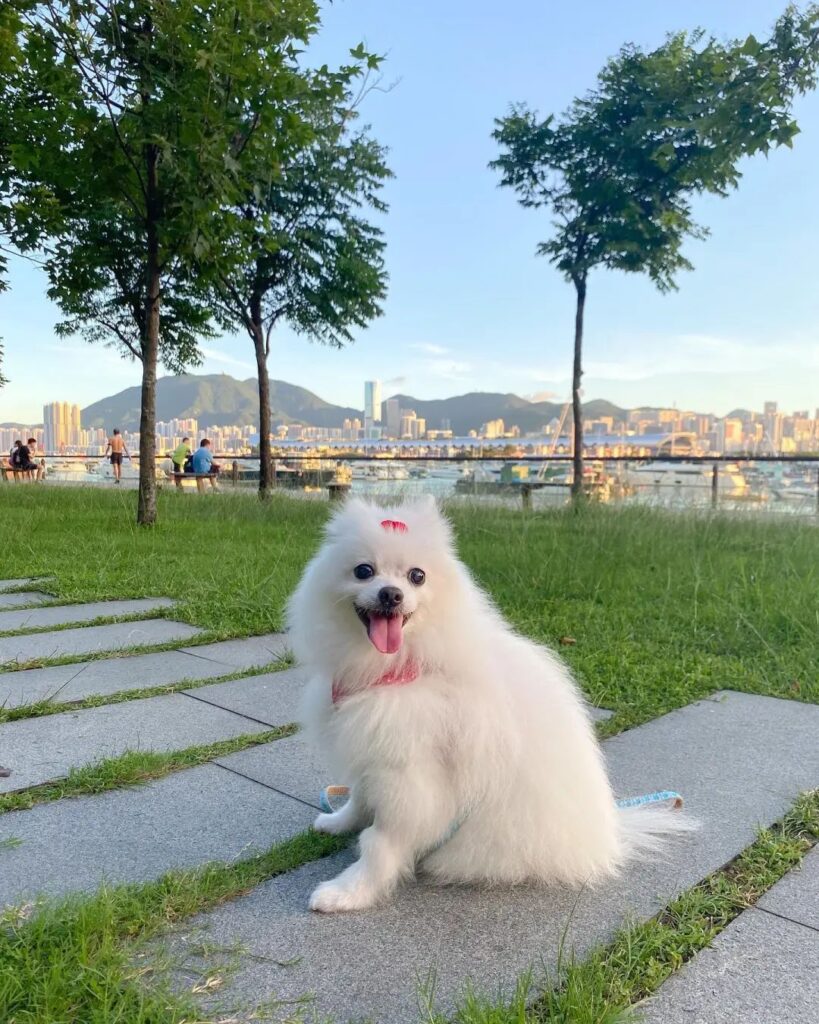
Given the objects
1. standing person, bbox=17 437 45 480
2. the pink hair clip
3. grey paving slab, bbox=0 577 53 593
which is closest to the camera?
the pink hair clip

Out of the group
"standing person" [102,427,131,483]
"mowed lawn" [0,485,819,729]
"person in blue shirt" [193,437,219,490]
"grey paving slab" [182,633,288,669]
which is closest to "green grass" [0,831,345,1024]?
"mowed lawn" [0,485,819,729]

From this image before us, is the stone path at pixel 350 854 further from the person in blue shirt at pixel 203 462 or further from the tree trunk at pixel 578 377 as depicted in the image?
the person in blue shirt at pixel 203 462

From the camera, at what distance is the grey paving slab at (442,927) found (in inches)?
64.6

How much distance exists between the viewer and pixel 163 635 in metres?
4.81

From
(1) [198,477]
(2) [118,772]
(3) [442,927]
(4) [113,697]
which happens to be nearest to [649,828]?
(3) [442,927]

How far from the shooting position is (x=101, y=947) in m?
1.67

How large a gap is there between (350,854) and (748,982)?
1.11m

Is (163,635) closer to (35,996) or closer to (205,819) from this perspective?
(205,819)

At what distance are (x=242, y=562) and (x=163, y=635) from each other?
236 cm

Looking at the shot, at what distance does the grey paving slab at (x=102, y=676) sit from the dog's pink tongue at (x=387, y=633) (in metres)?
2.29

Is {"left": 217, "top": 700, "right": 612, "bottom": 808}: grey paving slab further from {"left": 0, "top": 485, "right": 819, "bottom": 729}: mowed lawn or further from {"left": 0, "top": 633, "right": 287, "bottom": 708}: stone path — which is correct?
{"left": 0, "top": 485, "right": 819, "bottom": 729}: mowed lawn

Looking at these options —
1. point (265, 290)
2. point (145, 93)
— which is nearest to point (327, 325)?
point (265, 290)

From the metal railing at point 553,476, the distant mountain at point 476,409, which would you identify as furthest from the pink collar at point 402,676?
the distant mountain at point 476,409

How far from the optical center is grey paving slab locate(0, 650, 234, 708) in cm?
360
